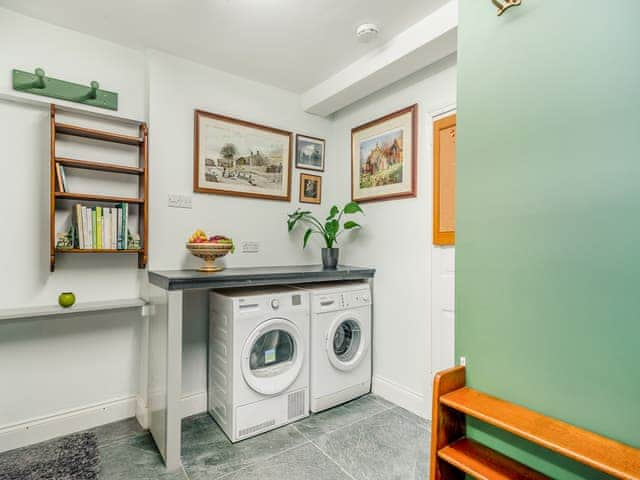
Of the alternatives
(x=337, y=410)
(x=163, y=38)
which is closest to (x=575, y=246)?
(x=337, y=410)

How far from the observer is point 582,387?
1.12 meters

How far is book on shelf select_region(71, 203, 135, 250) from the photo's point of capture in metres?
2.08

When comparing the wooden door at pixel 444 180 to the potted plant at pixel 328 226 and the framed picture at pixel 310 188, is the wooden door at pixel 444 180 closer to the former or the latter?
the potted plant at pixel 328 226

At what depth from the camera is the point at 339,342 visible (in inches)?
111

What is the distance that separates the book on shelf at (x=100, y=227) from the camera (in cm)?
208

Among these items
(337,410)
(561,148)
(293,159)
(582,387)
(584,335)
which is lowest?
(337,410)

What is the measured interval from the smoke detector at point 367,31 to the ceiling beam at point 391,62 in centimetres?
18

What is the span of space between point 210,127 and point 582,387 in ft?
8.79

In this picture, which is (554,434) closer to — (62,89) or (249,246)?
(249,246)

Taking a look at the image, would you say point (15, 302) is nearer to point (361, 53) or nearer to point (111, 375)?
point (111, 375)

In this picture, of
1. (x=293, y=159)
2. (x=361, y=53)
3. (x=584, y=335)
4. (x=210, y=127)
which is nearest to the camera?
(x=584, y=335)

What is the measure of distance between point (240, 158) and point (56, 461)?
7.42ft

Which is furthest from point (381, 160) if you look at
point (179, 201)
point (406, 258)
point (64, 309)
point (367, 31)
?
point (64, 309)

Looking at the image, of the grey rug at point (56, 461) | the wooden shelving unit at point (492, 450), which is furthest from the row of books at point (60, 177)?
the wooden shelving unit at point (492, 450)
